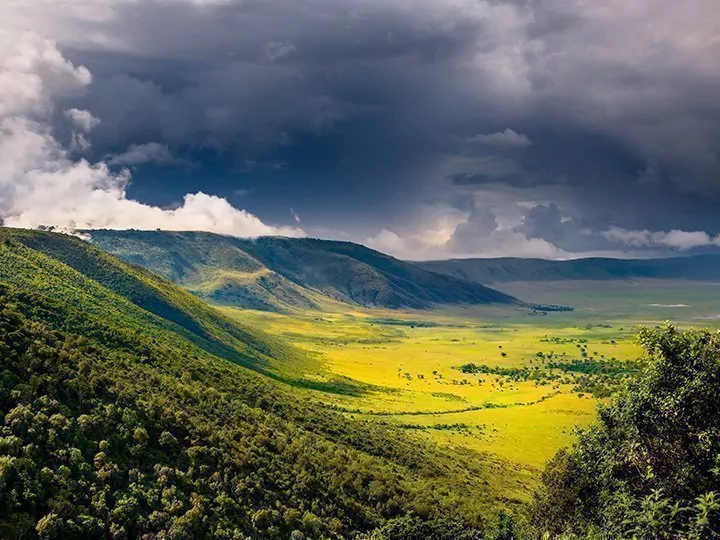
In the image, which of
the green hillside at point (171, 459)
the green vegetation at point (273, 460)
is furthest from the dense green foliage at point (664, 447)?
the green hillside at point (171, 459)

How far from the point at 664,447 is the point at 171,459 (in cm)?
5338

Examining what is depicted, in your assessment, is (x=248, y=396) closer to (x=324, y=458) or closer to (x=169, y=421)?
(x=324, y=458)

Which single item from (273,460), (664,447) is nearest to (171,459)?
(273,460)

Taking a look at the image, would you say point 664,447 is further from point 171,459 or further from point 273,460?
point 273,460

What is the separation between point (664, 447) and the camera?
3672 centimetres

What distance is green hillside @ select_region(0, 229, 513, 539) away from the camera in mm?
46500

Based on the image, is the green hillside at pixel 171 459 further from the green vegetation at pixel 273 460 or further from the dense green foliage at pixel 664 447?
the dense green foliage at pixel 664 447

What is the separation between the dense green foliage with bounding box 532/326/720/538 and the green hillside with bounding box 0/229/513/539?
3164cm

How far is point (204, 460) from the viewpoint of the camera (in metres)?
62.3

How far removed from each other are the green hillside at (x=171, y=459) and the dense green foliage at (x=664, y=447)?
3164 centimetres

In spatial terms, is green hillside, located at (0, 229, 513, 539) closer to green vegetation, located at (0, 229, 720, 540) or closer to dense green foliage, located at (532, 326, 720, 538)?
green vegetation, located at (0, 229, 720, 540)

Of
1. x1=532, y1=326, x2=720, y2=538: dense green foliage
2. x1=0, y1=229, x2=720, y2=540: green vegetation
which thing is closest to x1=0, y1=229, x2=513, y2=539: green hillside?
x1=0, y1=229, x2=720, y2=540: green vegetation

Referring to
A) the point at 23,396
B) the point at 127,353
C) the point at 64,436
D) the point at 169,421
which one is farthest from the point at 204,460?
the point at 127,353

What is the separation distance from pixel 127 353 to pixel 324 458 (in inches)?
1821
